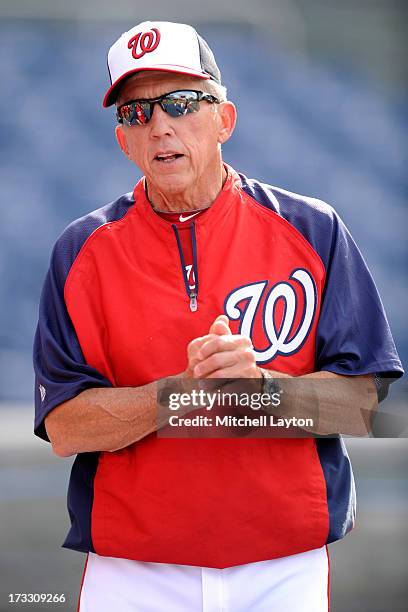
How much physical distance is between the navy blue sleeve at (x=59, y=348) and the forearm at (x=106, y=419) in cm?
2

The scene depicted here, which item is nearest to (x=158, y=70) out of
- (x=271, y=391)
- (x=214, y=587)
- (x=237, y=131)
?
(x=271, y=391)

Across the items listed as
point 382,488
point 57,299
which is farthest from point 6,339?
point 57,299

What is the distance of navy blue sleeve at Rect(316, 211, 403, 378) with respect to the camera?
69.4 inches

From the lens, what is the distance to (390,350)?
179 centimetres

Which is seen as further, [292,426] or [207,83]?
[207,83]

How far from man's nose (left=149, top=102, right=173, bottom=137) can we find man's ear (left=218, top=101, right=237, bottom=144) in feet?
0.47

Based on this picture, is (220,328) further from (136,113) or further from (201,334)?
(136,113)

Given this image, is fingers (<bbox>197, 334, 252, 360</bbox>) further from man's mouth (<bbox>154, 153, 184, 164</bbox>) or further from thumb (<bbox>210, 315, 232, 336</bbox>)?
man's mouth (<bbox>154, 153, 184, 164</bbox>)

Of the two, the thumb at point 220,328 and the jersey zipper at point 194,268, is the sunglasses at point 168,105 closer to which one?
the jersey zipper at point 194,268

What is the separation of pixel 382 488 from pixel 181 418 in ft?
9.60

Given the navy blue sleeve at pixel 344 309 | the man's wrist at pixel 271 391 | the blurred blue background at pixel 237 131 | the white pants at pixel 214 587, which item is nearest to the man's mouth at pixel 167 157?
the navy blue sleeve at pixel 344 309

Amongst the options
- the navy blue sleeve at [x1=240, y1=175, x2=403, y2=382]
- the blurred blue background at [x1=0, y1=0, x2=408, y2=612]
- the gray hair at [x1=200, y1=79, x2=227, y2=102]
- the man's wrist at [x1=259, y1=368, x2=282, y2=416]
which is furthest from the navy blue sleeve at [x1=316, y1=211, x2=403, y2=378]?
the blurred blue background at [x1=0, y1=0, x2=408, y2=612]

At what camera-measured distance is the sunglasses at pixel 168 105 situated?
1800mm

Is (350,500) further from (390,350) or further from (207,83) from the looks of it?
(207,83)
